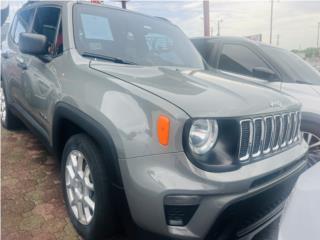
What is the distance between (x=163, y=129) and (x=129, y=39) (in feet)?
4.91

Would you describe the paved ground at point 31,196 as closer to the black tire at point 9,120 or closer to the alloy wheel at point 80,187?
the alloy wheel at point 80,187

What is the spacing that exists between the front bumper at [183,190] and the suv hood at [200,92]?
0.33 m

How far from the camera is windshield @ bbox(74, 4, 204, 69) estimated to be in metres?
2.76

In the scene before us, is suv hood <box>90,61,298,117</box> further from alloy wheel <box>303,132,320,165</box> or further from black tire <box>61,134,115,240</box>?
alloy wheel <box>303,132,320,165</box>

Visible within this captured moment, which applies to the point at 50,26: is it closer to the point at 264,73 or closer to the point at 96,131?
the point at 96,131

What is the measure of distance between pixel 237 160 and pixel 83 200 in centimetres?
116

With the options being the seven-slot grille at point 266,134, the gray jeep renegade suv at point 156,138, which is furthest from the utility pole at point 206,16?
the seven-slot grille at point 266,134

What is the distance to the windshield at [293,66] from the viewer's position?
13.7ft

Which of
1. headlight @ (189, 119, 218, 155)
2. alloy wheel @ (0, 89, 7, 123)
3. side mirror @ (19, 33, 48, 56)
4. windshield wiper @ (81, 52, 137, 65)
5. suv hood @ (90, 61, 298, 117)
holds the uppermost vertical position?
side mirror @ (19, 33, 48, 56)

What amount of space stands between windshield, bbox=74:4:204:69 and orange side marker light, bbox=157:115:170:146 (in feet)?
3.49

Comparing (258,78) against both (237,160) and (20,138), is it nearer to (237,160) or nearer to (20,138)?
(237,160)

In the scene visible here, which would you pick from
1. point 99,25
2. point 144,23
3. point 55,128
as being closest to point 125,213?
point 55,128

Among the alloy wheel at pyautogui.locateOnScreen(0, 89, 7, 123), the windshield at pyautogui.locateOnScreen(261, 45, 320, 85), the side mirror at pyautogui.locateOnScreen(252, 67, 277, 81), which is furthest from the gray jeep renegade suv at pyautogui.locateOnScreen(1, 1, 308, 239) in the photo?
the alloy wheel at pyautogui.locateOnScreen(0, 89, 7, 123)

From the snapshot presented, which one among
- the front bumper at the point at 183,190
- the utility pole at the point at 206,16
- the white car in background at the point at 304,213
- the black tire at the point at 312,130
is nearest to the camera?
the white car in background at the point at 304,213
